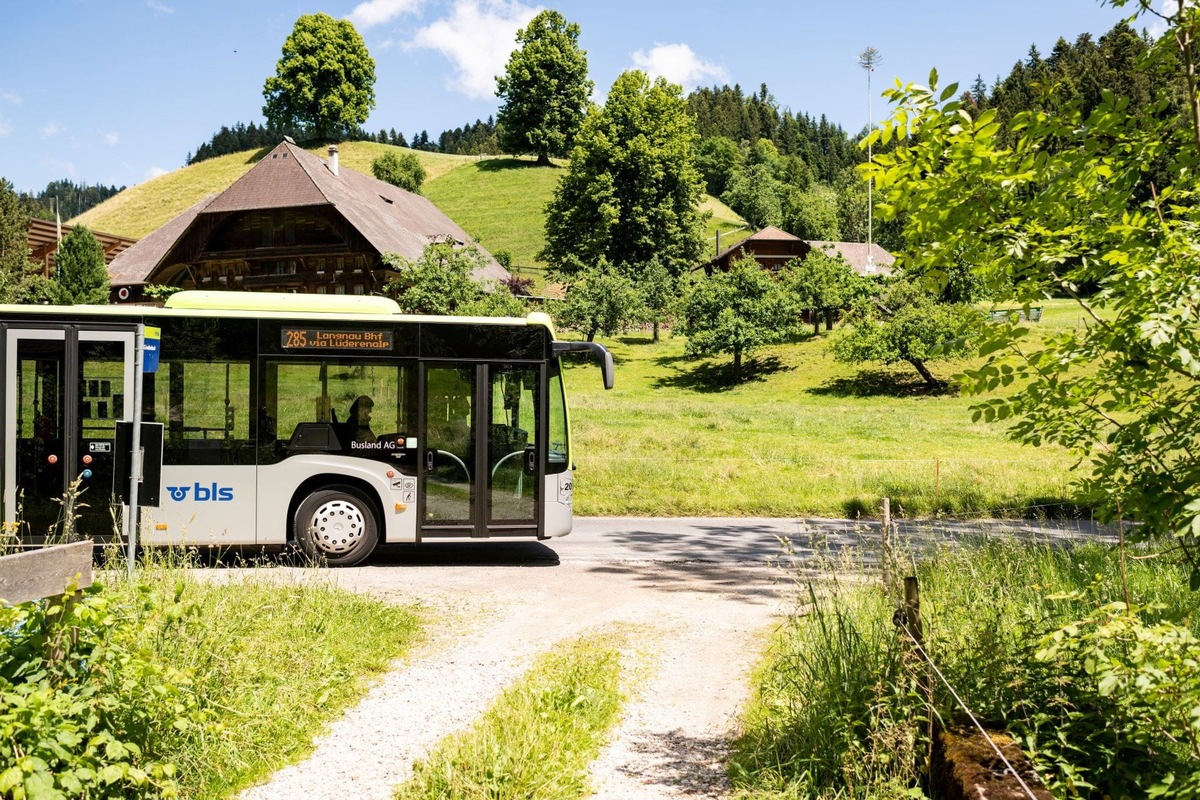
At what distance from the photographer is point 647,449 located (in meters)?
24.2

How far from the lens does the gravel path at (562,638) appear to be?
5652 millimetres

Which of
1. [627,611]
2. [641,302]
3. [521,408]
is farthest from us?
[641,302]

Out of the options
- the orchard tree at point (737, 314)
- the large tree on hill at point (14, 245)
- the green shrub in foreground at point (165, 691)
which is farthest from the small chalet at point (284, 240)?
the green shrub in foreground at point (165, 691)

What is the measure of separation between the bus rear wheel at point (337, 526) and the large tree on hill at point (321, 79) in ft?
341

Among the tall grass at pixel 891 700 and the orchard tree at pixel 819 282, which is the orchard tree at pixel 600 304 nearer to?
the orchard tree at pixel 819 282

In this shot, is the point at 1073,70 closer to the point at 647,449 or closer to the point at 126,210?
the point at 647,449

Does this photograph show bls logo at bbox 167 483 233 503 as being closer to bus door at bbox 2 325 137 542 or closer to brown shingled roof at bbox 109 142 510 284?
bus door at bbox 2 325 137 542

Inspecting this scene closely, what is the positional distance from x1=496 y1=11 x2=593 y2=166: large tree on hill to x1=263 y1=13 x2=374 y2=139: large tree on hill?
17.5 metres

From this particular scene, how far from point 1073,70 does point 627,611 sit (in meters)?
92.7

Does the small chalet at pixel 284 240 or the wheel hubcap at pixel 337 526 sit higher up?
the small chalet at pixel 284 240

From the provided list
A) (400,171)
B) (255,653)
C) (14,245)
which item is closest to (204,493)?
(255,653)

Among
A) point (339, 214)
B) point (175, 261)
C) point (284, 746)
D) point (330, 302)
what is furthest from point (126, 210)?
point (284, 746)

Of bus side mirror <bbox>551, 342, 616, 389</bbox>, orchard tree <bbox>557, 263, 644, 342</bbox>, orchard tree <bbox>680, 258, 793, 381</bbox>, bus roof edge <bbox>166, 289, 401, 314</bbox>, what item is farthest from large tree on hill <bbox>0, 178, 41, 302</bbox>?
bus side mirror <bbox>551, 342, 616, 389</bbox>

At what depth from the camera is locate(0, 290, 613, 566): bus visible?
37.8 feet
